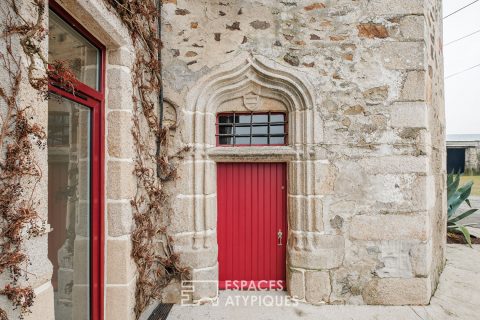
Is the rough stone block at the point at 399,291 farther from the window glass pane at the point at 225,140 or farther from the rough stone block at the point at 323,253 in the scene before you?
the window glass pane at the point at 225,140

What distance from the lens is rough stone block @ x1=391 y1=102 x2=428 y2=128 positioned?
293 centimetres

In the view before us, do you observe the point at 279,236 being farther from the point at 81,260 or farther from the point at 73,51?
the point at 73,51

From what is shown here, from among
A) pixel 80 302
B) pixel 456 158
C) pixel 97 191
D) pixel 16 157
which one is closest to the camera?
pixel 16 157

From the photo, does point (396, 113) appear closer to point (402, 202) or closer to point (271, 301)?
point (402, 202)

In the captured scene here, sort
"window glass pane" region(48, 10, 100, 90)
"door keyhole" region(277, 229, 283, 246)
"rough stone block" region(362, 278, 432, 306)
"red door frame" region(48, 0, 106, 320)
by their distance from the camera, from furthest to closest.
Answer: "door keyhole" region(277, 229, 283, 246), "rough stone block" region(362, 278, 432, 306), "red door frame" region(48, 0, 106, 320), "window glass pane" region(48, 10, 100, 90)

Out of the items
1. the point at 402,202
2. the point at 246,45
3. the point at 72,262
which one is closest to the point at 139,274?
the point at 72,262

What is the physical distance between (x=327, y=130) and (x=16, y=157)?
265 cm

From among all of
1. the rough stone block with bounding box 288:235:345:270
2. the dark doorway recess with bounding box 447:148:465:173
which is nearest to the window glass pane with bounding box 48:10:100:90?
the rough stone block with bounding box 288:235:345:270

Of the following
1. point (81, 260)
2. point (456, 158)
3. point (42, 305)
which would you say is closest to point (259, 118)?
point (81, 260)

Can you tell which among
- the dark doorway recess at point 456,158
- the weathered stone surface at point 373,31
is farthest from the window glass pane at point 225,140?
the dark doorway recess at point 456,158

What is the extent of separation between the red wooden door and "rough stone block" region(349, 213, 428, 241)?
2.74 ft

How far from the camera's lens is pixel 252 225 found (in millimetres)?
3215

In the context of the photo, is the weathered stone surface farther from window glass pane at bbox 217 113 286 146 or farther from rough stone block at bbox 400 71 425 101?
window glass pane at bbox 217 113 286 146

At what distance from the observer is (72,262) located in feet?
6.53
